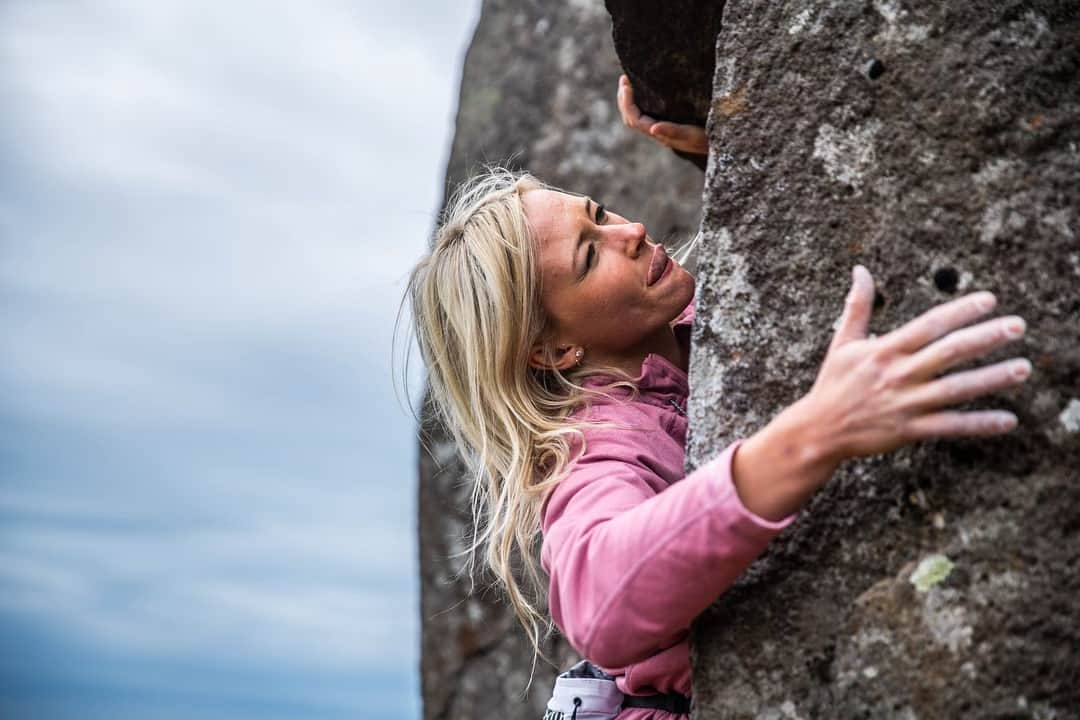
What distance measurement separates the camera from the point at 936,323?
4.82ft

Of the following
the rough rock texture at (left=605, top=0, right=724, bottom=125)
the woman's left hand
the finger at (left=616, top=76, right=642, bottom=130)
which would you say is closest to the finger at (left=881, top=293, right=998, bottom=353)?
the rough rock texture at (left=605, top=0, right=724, bottom=125)

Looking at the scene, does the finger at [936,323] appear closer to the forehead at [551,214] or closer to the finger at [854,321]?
the finger at [854,321]

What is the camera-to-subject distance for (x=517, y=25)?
285 inches

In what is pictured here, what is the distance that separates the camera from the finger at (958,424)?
1491mm

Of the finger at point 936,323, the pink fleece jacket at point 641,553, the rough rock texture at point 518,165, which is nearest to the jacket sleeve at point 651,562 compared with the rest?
the pink fleece jacket at point 641,553

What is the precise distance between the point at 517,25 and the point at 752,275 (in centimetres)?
573

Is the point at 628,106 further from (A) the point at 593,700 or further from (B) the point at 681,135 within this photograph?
(A) the point at 593,700

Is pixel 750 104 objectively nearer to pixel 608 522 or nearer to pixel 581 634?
pixel 608 522

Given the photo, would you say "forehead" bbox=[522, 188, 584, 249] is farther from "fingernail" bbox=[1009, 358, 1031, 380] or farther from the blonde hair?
"fingernail" bbox=[1009, 358, 1031, 380]

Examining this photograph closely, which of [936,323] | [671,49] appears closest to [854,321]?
[936,323]

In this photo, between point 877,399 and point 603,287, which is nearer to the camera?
point 877,399

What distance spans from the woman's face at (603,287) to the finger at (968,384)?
1003 millimetres

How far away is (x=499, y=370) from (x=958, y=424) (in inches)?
43.7

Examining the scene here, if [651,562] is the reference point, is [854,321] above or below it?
above
